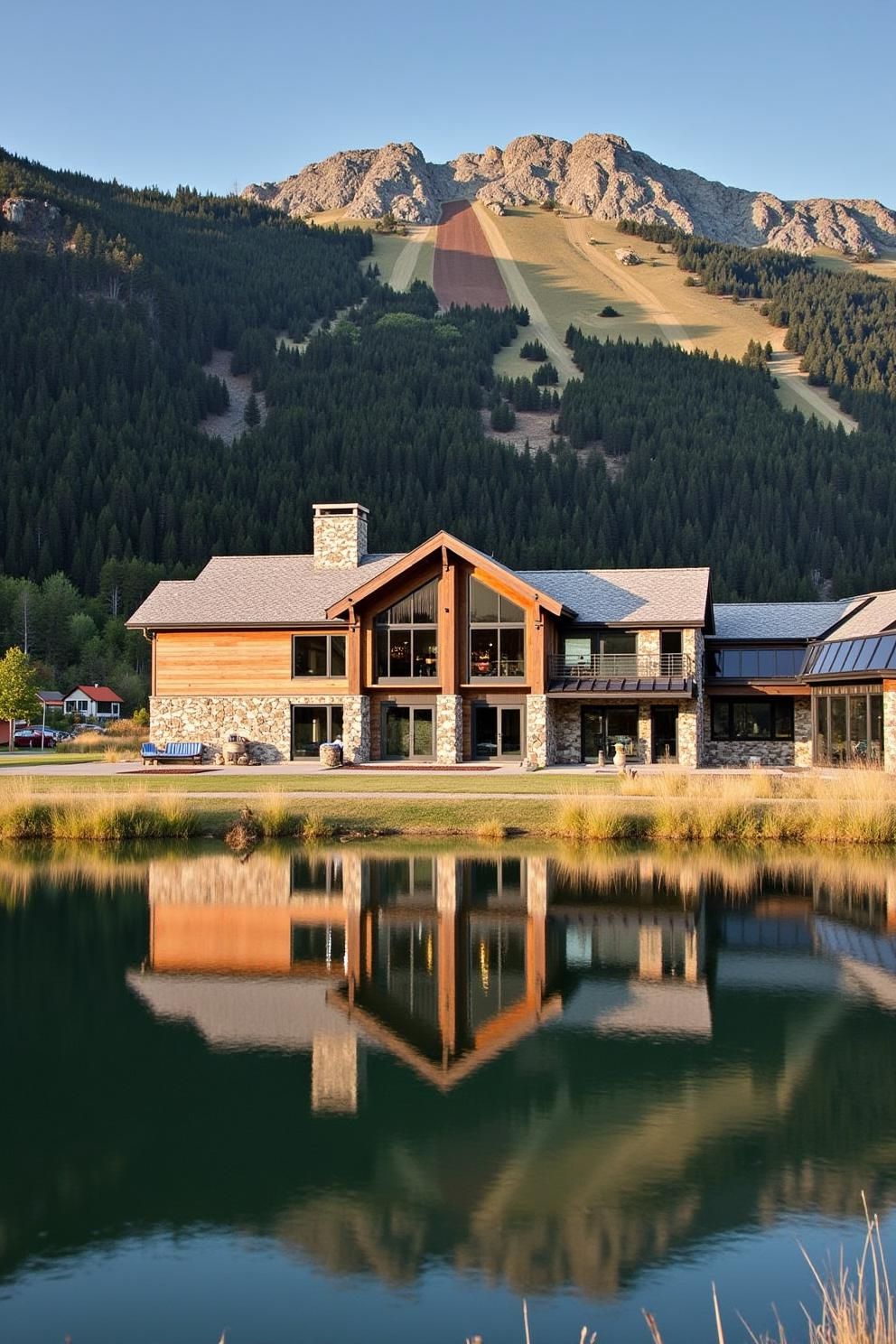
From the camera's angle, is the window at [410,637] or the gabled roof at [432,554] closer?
the gabled roof at [432,554]

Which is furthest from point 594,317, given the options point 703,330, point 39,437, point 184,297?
point 39,437

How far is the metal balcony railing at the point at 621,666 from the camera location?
40562 mm

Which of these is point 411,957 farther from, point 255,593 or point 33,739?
point 33,739

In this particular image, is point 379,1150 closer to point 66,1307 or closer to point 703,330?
point 66,1307

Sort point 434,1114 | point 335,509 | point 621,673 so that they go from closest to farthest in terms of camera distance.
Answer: point 434,1114 → point 621,673 → point 335,509

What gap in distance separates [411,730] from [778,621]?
14.4 m

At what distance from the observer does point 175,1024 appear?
1312cm

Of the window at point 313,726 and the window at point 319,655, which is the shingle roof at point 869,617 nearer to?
the window at point 319,655

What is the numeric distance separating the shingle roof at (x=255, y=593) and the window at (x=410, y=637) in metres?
Result: 2.28

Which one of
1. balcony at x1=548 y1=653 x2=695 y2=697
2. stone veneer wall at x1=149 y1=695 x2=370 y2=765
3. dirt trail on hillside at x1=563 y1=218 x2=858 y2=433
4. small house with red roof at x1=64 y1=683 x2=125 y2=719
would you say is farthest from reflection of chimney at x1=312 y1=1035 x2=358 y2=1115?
dirt trail on hillside at x1=563 y1=218 x2=858 y2=433

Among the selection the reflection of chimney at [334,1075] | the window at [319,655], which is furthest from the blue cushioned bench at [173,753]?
the reflection of chimney at [334,1075]

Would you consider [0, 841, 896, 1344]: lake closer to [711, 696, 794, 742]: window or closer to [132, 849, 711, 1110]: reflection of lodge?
[132, 849, 711, 1110]: reflection of lodge

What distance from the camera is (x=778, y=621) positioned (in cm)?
4519

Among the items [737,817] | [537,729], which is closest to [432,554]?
[537,729]
